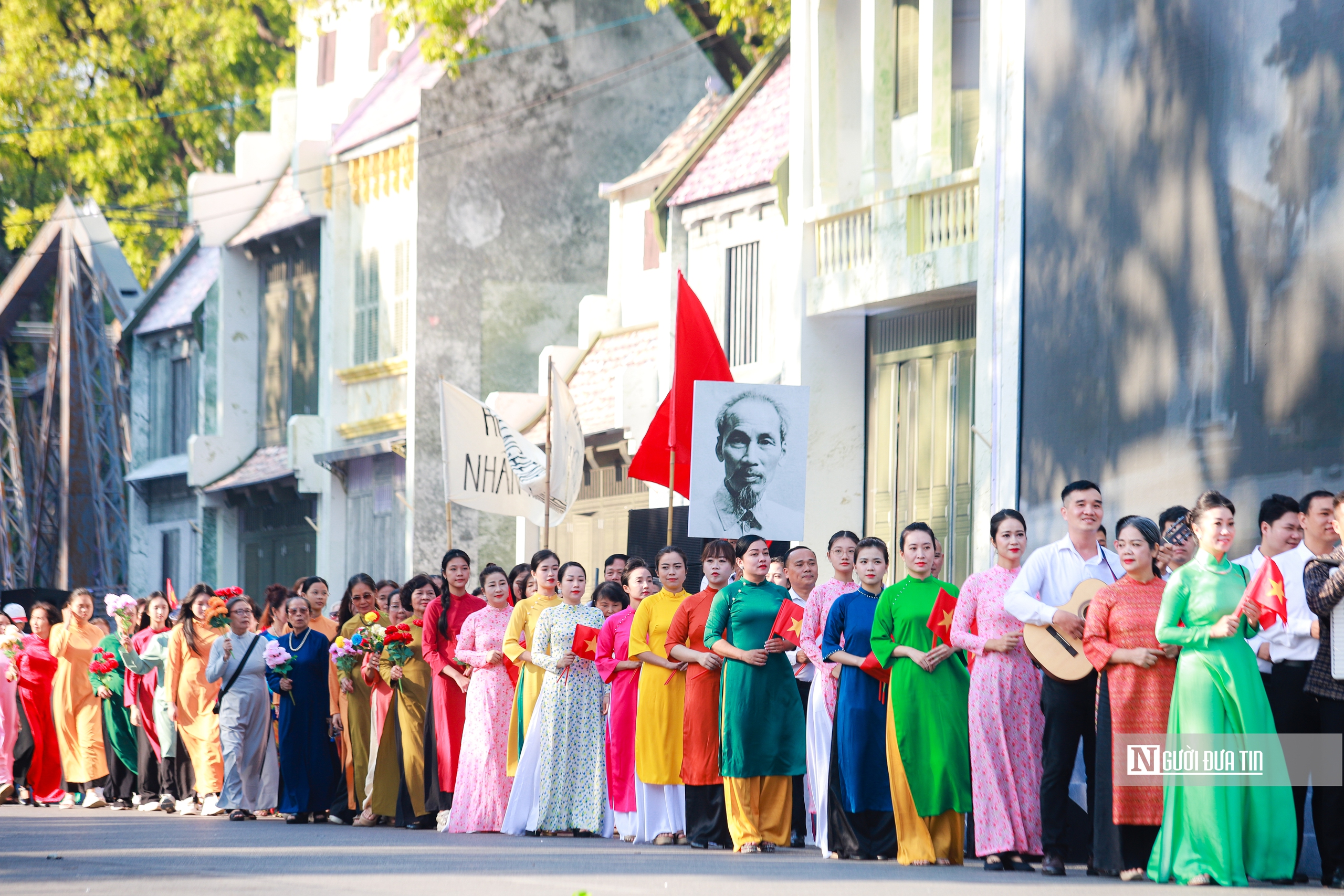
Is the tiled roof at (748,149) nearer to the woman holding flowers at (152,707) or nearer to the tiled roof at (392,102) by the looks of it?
the tiled roof at (392,102)

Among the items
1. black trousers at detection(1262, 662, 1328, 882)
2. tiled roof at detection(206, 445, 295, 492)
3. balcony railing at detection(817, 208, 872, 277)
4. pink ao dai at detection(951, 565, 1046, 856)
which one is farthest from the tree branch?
black trousers at detection(1262, 662, 1328, 882)

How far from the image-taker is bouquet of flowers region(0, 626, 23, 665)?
19.0 m

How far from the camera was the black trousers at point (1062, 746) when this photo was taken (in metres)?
10.9

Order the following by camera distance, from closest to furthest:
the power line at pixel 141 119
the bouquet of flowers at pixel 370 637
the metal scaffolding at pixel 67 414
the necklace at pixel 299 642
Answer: the bouquet of flowers at pixel 370 637, the necklace at pixel 299 642, the metal scaffolding at pixel 67 414, the power line at pixel 141 119

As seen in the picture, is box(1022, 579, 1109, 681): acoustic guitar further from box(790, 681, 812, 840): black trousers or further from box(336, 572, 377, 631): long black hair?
box(336, 572, 377, 631): long black hair

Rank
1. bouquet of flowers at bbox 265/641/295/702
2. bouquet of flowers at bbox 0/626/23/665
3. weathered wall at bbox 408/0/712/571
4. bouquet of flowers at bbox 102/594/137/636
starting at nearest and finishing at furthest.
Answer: bouquet of flowers at bbox 265/641/295/702, bouquet of flowers at bbox 102/594/137/636, bouquet of flowers at bbox 0/626/23/665, weathered wall at bbox 408/0/712/571

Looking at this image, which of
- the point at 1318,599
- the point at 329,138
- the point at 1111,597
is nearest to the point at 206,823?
the point at 1111,597

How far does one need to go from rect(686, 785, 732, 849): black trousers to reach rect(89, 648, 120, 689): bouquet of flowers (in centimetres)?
700

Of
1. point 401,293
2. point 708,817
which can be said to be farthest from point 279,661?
point 401,293

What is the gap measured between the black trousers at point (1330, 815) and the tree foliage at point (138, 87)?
1153 inches

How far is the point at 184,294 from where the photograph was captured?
121ft

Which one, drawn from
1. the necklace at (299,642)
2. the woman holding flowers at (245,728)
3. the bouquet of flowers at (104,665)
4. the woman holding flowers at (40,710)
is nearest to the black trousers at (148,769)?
the bouquet of flowers at (104,665)

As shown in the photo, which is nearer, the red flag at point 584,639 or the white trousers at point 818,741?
the white trousers at point 818,741

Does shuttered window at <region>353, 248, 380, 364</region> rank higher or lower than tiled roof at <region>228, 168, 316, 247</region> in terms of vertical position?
lower
